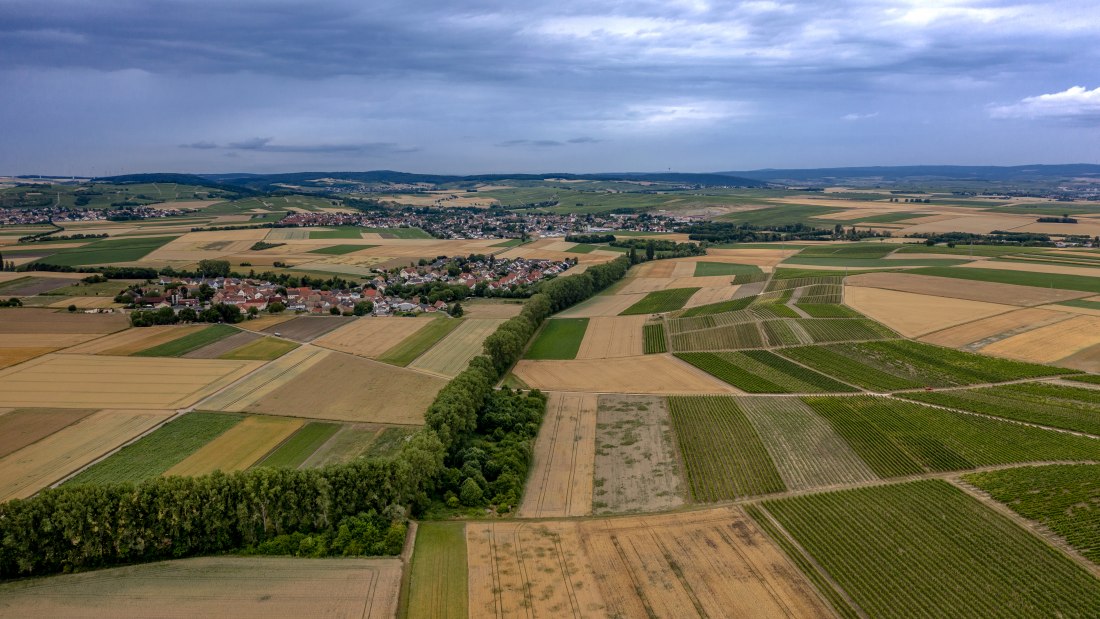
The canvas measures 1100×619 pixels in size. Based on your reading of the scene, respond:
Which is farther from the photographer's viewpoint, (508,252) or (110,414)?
(508,252)

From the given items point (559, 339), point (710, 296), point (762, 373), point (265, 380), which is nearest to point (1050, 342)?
point (762, 373)

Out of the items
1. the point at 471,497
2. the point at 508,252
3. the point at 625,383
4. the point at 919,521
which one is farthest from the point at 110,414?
the point at 508,252

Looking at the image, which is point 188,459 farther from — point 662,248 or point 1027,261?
point 1027,261

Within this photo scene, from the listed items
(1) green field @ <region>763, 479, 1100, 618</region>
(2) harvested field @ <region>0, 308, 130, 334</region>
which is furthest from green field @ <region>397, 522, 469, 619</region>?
(2) harvested field @ <region>0, 308, 130, 334</region>

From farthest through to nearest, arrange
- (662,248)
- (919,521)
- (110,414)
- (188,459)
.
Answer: (662,248), (110,414), (188,459), (919,521)

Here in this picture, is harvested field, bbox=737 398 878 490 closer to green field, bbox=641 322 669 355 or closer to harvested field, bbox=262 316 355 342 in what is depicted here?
green field, bbox=641 322 669 355

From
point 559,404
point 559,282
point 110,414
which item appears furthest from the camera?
point 559,282

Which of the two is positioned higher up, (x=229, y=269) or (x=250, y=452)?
(x=229, y=269)

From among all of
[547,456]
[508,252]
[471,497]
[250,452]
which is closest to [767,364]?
[547,456]

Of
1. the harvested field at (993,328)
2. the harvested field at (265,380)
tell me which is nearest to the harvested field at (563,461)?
the harvested field at (265,380)
